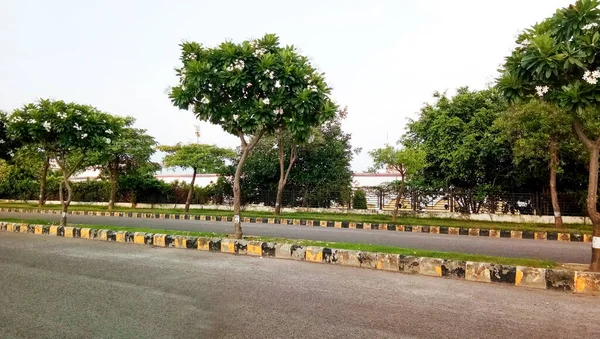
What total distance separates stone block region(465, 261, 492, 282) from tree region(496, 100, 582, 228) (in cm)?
941

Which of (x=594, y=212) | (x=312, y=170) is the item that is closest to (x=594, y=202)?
(x=594, y=212)

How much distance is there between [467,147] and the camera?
18.0 meters

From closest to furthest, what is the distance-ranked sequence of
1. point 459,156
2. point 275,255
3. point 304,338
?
point 304,338 < point 275,255 < point 459,156

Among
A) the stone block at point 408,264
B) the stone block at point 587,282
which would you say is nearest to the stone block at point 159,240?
the stone block at point 408,264

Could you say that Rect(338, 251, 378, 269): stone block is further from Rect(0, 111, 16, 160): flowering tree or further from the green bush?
Rect(0, 111, 16, 160): flowering tree

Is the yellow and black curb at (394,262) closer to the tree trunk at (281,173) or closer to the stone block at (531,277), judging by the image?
the stone block at (531,277)

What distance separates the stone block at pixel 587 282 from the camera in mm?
5613

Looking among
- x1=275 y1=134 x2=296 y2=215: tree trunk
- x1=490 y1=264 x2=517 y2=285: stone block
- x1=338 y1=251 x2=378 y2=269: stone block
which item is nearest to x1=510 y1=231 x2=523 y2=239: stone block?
x1=490 y1=264 x2=517 y2=285: stone block

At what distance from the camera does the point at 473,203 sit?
60.8 feet

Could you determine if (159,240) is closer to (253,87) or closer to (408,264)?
(253,87)

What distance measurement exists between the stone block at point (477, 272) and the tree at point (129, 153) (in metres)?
21.4

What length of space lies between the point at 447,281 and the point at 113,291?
15.9ft

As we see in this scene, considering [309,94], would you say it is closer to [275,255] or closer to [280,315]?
[275,255]

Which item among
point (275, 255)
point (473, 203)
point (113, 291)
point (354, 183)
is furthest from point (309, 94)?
point (354, 183)
